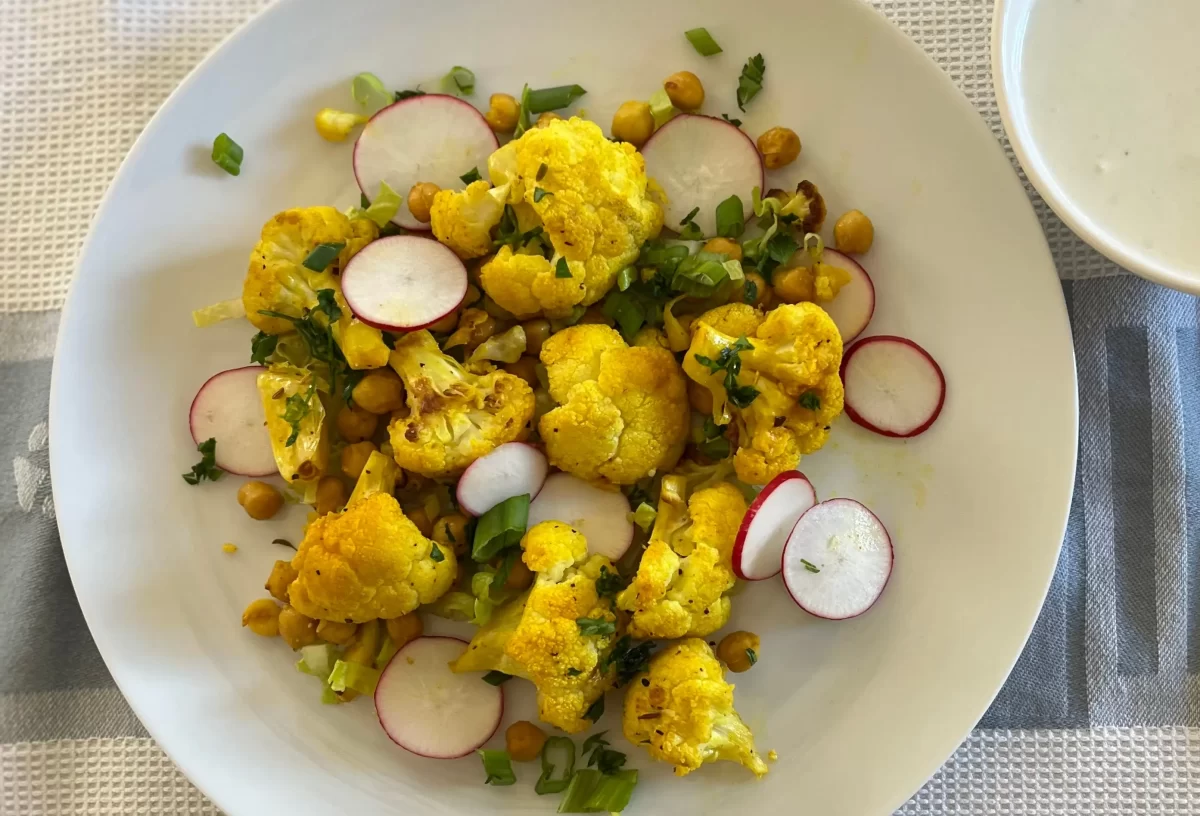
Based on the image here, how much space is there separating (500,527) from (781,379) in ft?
1.83

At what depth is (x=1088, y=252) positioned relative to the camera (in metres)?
1.82

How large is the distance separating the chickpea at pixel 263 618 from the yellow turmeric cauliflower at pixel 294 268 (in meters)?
0.50

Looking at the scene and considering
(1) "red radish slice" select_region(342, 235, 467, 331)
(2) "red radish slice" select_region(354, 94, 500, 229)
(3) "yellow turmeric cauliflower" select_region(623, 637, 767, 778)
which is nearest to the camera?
(3) "yellow turmeric cauliflower" select_region(623, 637, 767, 778)

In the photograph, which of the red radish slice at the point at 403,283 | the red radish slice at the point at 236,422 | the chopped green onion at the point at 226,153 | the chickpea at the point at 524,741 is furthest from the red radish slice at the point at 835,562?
the chopped green onion at the point at 226,153

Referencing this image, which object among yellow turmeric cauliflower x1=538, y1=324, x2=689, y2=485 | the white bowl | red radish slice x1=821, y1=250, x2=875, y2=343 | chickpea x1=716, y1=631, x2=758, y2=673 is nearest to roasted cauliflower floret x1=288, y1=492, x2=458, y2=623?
yellow turmeric cauliflower x1=538, y1=324, x2=689, y2=485

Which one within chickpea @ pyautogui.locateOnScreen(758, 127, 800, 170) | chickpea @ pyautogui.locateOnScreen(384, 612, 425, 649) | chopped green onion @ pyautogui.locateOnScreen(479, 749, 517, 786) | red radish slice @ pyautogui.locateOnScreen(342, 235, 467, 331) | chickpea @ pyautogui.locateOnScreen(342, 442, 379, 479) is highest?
chickpea @ pyautogui.locateOnScreen(758, 127, 800, 170)

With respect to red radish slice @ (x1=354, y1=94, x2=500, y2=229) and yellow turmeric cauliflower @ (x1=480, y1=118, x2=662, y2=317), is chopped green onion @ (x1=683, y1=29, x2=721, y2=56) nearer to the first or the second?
yellow turmeric cauliflower @ (x1=480, y1=118, x2=662, y2=317)

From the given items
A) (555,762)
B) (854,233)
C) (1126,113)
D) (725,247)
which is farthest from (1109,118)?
(555,762)

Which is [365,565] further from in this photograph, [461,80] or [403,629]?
[461,80]

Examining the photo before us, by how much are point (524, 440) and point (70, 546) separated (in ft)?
2.93

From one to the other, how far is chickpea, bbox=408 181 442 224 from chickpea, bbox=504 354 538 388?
Result: 0.32 metres

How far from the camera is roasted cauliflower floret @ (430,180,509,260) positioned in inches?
65.0

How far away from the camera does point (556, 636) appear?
1549mm

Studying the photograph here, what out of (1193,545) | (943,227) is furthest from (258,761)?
(1193,545)
